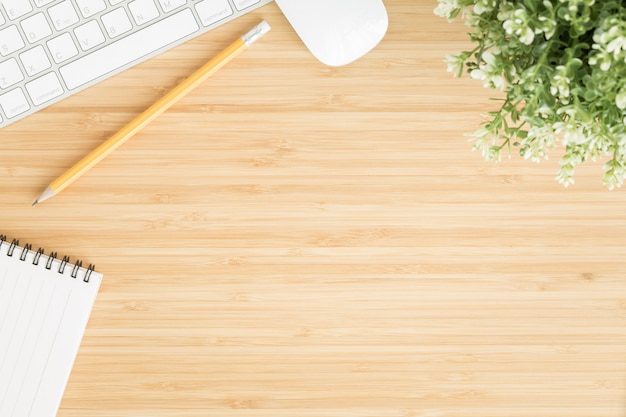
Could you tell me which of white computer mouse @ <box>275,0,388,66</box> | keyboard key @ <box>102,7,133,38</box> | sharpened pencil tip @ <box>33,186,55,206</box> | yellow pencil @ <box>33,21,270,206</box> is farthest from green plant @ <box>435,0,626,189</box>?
sharpened pencil tip @ <box>33,186,55,206</box>

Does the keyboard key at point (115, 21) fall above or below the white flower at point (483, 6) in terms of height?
above

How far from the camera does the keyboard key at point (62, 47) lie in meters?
0.78

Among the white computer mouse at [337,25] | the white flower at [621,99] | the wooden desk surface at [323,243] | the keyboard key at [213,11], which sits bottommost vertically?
the wooden desk surface at [323,243]

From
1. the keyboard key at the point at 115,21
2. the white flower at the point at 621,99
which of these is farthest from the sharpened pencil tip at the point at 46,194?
the white flower at the point at 621,99

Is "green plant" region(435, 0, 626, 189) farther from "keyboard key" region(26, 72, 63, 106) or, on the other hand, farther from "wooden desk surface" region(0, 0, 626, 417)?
"keyboard key" region(26, 72, 63, 106)

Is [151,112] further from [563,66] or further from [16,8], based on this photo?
[563,66]

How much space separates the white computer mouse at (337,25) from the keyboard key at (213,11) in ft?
0.23

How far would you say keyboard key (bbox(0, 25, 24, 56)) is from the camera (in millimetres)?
781

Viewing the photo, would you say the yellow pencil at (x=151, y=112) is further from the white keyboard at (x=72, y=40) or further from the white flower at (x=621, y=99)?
the white flower at (x=621, y=99)

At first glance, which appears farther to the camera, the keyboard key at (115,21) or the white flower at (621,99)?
the keyboard key at (115,21)

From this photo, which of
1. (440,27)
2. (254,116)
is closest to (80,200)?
(254,116)

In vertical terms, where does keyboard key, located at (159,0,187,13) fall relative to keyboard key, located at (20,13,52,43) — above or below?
below

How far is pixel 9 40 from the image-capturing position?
0.78 metres

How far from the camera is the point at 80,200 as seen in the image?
804 mm
